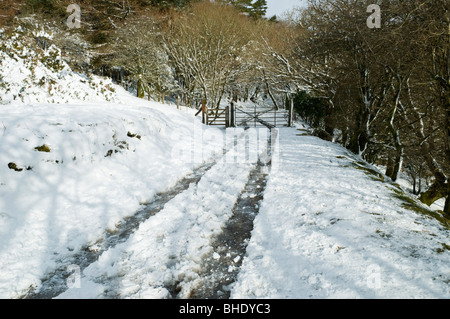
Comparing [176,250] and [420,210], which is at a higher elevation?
[420,210]

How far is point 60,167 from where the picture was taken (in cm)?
514

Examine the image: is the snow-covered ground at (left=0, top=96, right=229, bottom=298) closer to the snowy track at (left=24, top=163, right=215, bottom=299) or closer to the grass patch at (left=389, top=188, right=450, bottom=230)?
the snowy track at (left=24, top=163, right=215, bottom=299)

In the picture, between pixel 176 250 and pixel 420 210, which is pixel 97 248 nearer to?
pixel 176 250

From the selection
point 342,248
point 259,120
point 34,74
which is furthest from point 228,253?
point 259,120

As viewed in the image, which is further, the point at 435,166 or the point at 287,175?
the point at 435,166

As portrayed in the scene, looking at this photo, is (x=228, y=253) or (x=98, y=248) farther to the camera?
(x=98, y=248)

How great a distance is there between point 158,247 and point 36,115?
4603 millimetres

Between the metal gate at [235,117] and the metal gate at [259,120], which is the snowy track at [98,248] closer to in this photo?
the metal gate at [235,117]

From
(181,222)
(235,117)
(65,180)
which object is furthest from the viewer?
(235,117)

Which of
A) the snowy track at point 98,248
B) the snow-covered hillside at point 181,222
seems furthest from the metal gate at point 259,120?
the snowy track at point 98,248

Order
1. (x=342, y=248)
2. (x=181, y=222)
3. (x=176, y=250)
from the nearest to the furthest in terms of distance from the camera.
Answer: (x=342, y=248) < (x=176, y=250) < (x=181, y=222)

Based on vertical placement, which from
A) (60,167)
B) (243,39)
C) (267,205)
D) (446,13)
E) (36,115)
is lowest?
(267,205)
